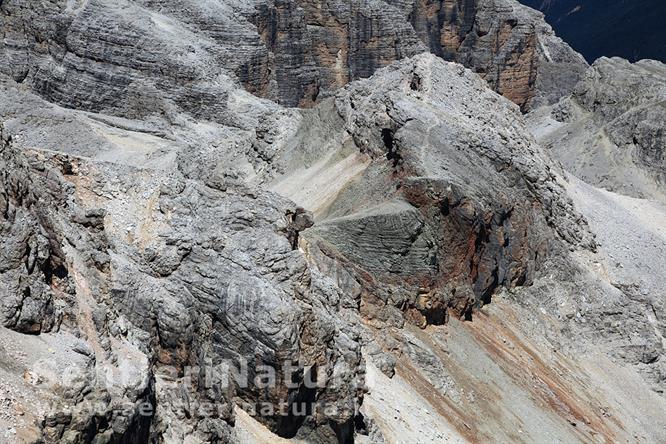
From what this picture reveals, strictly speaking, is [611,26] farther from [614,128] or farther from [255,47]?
[255,47]

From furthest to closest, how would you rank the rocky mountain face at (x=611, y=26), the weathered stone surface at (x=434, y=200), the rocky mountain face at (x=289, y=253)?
the rocky mountain face at (x=611, y=26) → the weathered stone surface at (x=434, y=200) → the rocky mountain face at (x=289, y=253)

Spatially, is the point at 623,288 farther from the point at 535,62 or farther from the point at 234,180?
the point at 535,62

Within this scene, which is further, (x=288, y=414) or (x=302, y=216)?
(x=302, y=216)

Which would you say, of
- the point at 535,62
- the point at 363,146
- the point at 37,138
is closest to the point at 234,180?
the point at 363,146

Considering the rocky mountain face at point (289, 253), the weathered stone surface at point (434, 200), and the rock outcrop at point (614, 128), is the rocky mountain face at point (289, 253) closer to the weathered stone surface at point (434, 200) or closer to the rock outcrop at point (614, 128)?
the weathered stone surface at point (434, 200)

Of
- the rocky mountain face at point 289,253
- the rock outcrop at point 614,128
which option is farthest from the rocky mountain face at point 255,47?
the rock outcrop at point 614,128

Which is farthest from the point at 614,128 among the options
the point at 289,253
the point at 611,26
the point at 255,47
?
the point at 611,26

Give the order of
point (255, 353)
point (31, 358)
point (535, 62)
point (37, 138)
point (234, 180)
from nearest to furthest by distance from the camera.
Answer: point (31, 358)
point (255, 353)
point (234, 180)
point (37, 138)
point (535, 62)

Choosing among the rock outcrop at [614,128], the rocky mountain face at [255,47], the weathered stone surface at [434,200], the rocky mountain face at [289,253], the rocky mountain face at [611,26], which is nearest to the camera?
the rocky mountain face at [289,253]
